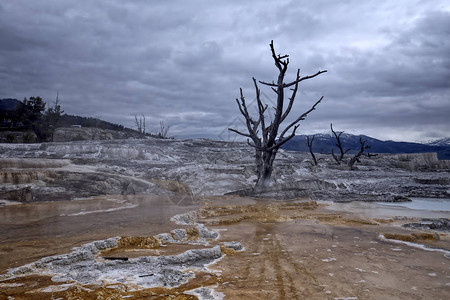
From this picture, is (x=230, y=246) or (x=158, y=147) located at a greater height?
(x=158, y=147)

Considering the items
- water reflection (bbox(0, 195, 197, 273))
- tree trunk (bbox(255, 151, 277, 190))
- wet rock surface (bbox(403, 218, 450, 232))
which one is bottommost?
water reflection (bbox(0, 195, 197, 273))

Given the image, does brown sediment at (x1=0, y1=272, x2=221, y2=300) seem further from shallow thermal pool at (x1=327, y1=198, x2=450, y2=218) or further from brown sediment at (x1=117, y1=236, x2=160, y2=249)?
shallow thermal pool at (x1=327, y1=198, x2=450, y2=218)

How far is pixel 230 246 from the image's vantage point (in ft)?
15.3

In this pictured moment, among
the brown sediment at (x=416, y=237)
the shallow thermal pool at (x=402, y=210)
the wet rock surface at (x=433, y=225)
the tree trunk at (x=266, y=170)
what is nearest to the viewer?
the brown sediment at (x=416, y=237)

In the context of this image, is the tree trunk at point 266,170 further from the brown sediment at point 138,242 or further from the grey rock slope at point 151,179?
the brown sediment at point 138,242

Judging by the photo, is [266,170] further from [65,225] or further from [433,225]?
[65,225]

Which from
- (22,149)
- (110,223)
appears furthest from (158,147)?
(110,223)

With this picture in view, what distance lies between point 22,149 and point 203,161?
1038 centimetres

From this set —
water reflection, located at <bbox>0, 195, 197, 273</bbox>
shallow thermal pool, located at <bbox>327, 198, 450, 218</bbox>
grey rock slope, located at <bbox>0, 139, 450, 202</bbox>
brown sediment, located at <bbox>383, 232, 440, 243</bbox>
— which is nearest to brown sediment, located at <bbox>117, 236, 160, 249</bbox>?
water reflection, located at <bbox>0, 195, 197, 273</bbox>

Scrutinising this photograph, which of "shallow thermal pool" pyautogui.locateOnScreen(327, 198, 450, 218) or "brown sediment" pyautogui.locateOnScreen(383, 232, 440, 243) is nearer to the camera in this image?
"brown sediment" pyautogui.locateOnScreen(383, 232, 440, 243)

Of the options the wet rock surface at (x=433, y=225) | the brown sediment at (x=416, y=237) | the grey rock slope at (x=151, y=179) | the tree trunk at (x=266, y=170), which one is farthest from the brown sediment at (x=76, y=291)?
the tree trunk at (x=266, y=170)

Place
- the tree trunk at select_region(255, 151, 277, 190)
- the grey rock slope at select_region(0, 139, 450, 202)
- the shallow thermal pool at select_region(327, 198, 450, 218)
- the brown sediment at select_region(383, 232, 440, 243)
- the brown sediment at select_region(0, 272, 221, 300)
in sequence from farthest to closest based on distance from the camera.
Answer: the tree trunk at select_region(255, 151, 277, 190)
the grey rock slope at select_region(0, 139, 450, 202)
the shallow thermal pool at select_region(327, 198, 450, 218)
the brown sediment at select_region(383, 232, 440, 243)
the brown sediment at select_region(0, 272, 221, 300)

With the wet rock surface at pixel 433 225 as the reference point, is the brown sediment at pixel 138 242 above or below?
below

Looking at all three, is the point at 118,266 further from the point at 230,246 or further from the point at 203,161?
the point at 203,161
